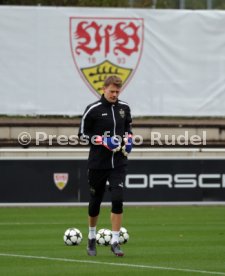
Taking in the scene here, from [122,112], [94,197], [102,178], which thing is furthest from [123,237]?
[122,112]

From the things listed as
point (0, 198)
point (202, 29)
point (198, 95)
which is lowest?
point (0, 198)

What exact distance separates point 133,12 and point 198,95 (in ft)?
8.20

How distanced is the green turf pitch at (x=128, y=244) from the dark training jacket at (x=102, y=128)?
3.77 feet

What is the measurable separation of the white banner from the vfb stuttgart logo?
22mm

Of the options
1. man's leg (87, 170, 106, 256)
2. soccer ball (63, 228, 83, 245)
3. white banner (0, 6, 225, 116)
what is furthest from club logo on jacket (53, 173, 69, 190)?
man's leg (87, 170, 106, 256)

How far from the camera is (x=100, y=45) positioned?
907 inches

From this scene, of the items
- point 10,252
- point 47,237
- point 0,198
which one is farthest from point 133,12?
point 10,252

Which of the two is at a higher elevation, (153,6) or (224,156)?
(153,6)

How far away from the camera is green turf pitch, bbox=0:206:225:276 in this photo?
37.0ft

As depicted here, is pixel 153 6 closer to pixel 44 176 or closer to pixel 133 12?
pixel 133 12

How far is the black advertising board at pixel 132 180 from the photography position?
2125 centimetres

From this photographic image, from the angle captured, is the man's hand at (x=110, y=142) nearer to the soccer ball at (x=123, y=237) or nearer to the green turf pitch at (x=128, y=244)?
the green turf pitch at (x=128, y=244)

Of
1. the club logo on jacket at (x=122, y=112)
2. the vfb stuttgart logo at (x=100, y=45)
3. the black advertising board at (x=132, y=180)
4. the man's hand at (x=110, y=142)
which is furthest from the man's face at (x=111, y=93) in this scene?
the vfb stuttgart logo at (x=100, y=45)

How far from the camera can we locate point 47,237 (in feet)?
49.4
